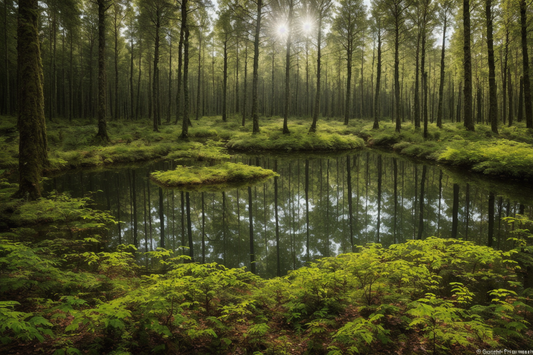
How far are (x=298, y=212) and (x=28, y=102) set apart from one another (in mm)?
8145

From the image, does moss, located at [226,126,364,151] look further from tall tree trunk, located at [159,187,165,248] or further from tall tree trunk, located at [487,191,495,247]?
tall tree trunk, located at [487,191,495,247]

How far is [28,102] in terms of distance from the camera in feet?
24.6

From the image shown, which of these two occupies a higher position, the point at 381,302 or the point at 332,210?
the point at 332,210

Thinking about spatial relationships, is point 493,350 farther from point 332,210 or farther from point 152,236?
point 152,236

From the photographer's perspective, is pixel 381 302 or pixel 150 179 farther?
pixel 150 179

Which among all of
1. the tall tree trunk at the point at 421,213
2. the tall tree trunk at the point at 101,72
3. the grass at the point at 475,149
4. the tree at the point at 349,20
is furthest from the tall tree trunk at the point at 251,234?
the tree at the point at 349,20

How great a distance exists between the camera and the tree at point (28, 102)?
24.1 ft

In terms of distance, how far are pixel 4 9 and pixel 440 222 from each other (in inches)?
1531

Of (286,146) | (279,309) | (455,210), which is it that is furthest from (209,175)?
(286,146)

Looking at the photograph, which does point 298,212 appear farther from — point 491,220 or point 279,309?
point 491,220

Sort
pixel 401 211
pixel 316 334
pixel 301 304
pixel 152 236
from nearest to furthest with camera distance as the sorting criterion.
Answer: pixel 316 334
pixel 301 304
pixel 152 236
pixel 401 211

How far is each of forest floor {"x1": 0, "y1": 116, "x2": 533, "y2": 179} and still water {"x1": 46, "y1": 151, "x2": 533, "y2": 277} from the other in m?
1.29

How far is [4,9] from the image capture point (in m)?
25.9

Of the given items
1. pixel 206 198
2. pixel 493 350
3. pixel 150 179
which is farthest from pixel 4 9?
pixel 493 350
